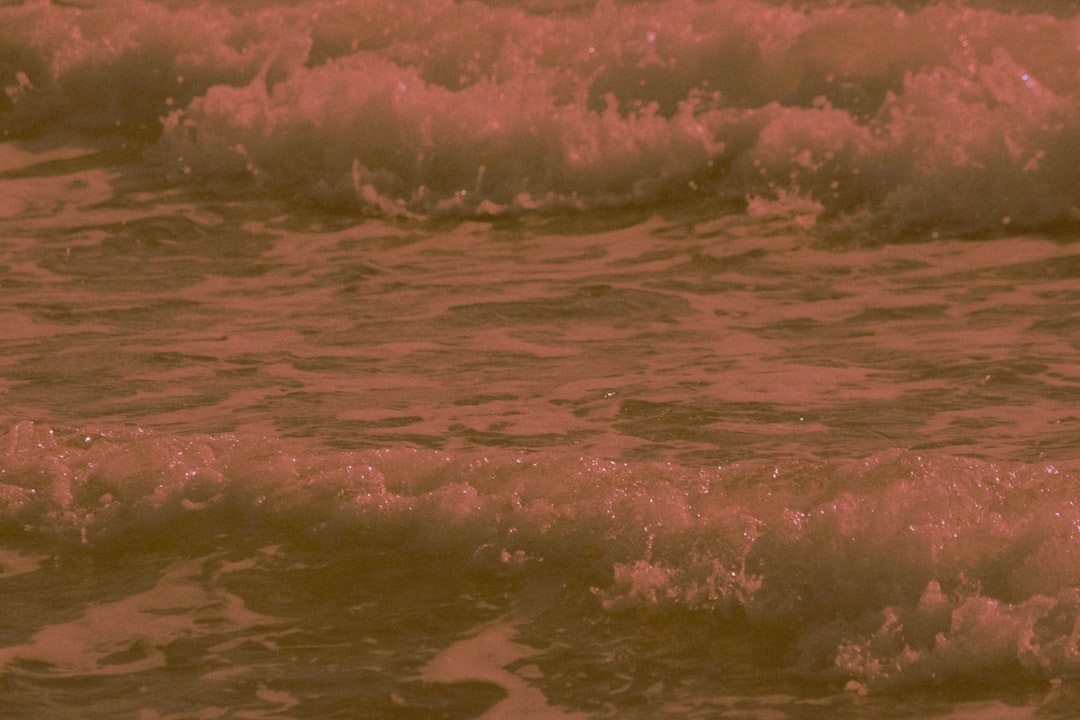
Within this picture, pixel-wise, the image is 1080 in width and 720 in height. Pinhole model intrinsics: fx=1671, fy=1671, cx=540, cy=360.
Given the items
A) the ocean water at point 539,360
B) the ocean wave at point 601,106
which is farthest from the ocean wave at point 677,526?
the ocean wave at point 601,106

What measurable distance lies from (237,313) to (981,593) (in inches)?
170

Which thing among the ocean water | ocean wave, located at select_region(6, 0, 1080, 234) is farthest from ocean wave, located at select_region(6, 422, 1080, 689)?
ocean wave, located at select_region(6, 0, 1080, 234)

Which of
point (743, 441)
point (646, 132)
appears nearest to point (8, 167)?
point (646, 132)

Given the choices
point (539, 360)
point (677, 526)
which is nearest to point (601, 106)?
point (539, 360)

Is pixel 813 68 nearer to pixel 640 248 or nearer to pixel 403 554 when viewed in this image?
pixel 640 248

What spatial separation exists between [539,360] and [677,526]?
2.27 meters

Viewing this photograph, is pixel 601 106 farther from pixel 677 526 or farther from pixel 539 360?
pixel 677 526

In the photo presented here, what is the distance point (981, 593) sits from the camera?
3.71 meters

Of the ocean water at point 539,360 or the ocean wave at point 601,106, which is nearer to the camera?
the ocean water at point 539,360

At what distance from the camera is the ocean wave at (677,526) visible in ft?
11.8

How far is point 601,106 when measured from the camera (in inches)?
415

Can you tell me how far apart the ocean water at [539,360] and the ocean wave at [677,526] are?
1 centimetres

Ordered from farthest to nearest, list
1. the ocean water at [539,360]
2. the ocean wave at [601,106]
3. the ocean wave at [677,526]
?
the ocean wave at [601,106] → the ocean water at [539,360] → the ocean wave at [677,526]

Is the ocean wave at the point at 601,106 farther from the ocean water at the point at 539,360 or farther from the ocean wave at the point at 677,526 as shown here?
the ocean wave at the point at 677,526
